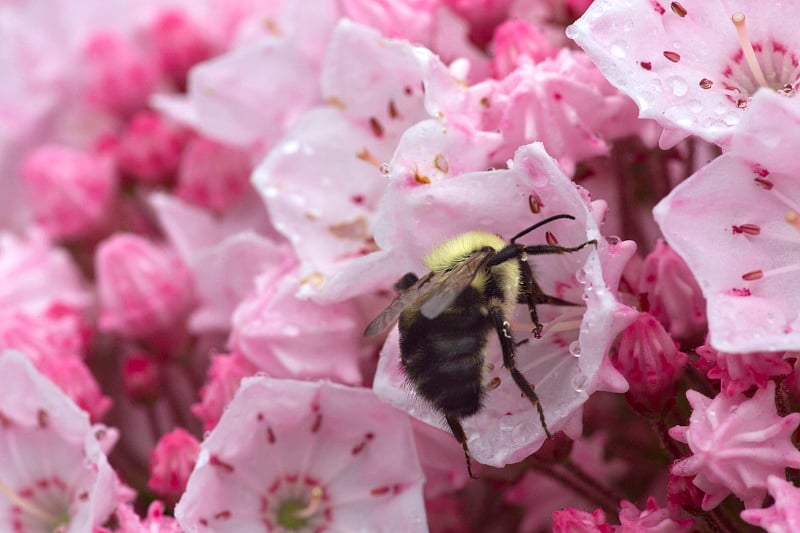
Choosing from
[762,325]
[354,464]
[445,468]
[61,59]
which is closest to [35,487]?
[354,464]

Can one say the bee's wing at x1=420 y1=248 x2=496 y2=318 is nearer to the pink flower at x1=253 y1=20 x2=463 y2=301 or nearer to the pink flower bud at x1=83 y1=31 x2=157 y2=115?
the pink flower at x1=253 y1=20 x2=463 y2=301

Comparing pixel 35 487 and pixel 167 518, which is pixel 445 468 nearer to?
pixel 167 518

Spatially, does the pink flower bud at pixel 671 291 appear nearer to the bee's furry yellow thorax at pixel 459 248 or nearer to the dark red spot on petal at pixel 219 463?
the bee's furry yellow thorax at pixel 459 248

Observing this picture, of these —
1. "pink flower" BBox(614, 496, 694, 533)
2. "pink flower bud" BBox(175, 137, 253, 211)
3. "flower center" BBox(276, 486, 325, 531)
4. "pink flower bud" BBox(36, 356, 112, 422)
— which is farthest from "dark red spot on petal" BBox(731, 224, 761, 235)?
"pink flower bud" BBox(175, 137, 253, 211)

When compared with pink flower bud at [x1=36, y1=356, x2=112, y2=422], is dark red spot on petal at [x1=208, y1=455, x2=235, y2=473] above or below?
below

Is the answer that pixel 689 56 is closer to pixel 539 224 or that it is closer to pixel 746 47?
pixel 746 47

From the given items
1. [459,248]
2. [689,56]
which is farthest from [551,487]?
[689,56]
